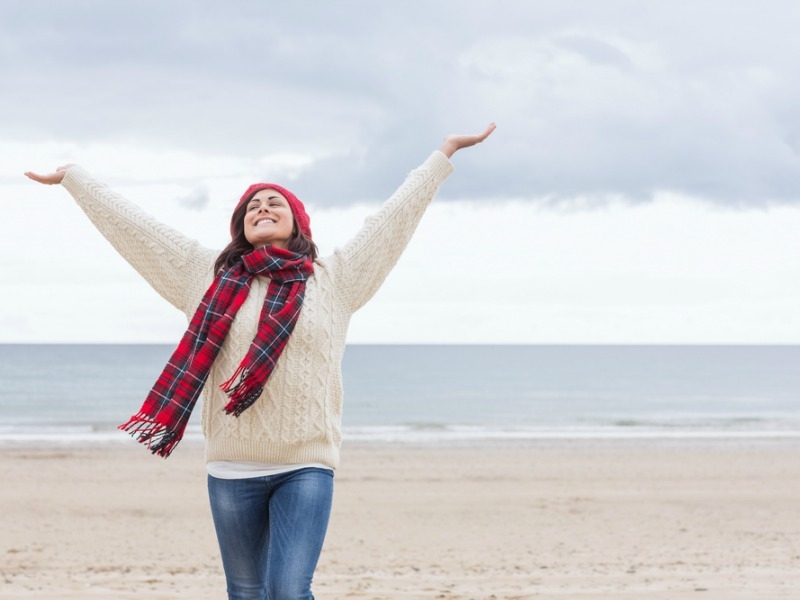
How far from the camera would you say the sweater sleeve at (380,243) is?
10.3 feet

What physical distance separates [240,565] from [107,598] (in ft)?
11.7

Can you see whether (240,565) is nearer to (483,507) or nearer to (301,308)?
(301,308)

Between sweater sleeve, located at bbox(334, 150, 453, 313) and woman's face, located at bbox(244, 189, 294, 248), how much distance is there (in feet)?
0.66

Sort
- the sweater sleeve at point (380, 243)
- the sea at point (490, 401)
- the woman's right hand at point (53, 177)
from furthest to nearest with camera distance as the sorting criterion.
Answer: the sea at point (490, 401)
the woman's right hand at point (53, 177)
the sweater sleeve at point (380, 243)

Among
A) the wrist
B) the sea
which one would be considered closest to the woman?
the wrist

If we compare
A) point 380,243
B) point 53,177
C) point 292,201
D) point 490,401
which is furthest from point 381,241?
point 490,401

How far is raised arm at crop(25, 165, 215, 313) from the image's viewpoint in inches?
125

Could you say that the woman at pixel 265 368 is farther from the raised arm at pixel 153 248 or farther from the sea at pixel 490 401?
the sea at pixel 490 401

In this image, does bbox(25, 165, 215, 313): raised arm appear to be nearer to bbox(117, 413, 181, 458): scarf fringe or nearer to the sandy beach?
bbox(117, 413, 181, 458): scarf fringe

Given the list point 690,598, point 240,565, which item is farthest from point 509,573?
point 240,565

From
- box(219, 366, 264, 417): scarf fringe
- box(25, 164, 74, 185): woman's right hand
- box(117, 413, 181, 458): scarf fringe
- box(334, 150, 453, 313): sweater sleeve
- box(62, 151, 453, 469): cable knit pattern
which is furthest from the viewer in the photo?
box(25, 164, 74, 185): woman's right hand

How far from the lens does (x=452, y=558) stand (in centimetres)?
800

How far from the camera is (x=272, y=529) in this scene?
2869mm

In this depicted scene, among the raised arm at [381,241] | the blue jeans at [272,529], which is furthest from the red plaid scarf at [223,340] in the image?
the blue jeans at [272,529]
